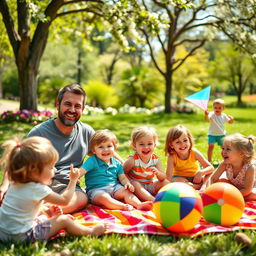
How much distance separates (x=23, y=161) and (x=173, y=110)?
17.1 metres

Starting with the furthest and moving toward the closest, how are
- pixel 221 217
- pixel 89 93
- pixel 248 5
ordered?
pixel 89 93, pixel 248 5, pixel 221 217

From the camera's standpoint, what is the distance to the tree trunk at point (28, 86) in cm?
1099

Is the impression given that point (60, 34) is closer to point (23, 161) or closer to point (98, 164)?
point (98, 164)

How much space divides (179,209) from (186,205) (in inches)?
3.1

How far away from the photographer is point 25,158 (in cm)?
261

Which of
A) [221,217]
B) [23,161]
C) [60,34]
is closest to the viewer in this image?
[23,161]

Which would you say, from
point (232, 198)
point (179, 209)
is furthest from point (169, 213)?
Result: point (232, 198)

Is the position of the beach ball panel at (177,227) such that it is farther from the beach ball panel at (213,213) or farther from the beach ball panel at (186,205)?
the beach ball panel at (213,213)

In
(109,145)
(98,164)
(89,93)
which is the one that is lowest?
(98,164)

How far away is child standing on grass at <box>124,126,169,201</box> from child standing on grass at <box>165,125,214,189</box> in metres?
0.33

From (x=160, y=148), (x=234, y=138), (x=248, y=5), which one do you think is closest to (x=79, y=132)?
(x=234, y=138)

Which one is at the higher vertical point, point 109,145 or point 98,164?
point 109,145

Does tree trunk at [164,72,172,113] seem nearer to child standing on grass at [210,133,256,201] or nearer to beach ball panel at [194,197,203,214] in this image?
child standing on grass at [210,133,256,201]

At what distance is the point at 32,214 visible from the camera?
273cm
